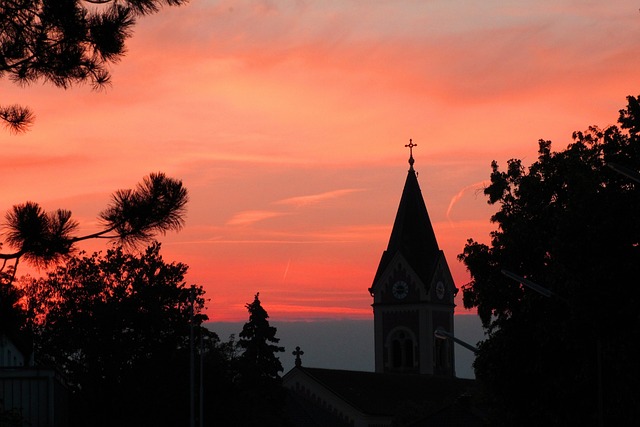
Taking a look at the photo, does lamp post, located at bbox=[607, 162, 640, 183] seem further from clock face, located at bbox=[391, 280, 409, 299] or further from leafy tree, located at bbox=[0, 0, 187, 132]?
clock face, located at bbox=[391, 280, 409, 299]

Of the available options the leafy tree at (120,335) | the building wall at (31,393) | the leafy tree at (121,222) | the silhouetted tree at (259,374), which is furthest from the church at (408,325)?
the leafy tree at (121,222)

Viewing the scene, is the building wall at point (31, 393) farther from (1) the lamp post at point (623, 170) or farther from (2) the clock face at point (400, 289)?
(2) the clock face at point (400, 289)

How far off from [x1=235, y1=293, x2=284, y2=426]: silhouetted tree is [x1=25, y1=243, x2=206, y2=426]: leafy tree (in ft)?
17.2

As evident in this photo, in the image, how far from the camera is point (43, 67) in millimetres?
18234

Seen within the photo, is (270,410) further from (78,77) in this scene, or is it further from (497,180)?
(78,77)

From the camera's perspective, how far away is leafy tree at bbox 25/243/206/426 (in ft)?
223

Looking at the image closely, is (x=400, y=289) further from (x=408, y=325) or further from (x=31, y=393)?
(x=31, y=393)

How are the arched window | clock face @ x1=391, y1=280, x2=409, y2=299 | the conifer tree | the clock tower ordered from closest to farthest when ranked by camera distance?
1. the conifer tree
2. the clock tower
3. clock face @ x1=391, y1=280, x2=409, y2=299
4. the arched window

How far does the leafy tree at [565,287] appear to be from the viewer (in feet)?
112

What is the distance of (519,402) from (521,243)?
502 cm

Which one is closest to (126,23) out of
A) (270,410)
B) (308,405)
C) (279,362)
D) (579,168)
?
(579,168)

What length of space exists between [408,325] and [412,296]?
2.68 meters

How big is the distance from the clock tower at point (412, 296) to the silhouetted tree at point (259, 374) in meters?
23.9

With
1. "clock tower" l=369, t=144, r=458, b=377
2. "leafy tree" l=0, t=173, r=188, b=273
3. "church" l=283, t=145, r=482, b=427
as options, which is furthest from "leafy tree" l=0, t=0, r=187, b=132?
"clock tower" l=369, t=144, r=458, b=377
